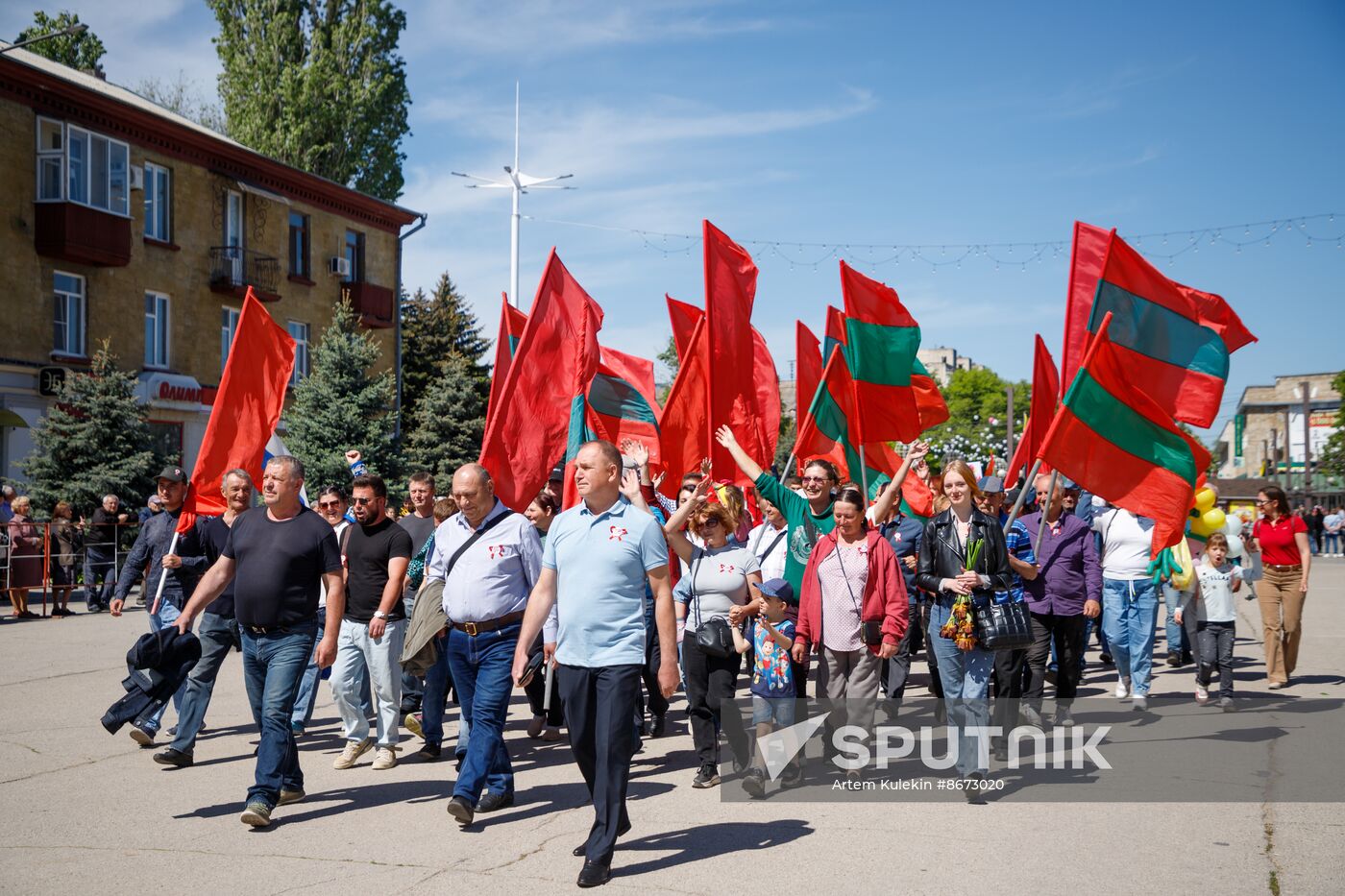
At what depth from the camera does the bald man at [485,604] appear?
672cm

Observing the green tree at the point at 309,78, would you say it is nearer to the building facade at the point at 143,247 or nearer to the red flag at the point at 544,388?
the building facade at the point at 143,247

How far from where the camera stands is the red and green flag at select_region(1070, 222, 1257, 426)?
916cm

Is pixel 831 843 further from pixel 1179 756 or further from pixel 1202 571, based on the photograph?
pixel 1202 571

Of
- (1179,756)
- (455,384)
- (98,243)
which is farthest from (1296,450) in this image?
(1179,756)

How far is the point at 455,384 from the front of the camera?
38594 mm

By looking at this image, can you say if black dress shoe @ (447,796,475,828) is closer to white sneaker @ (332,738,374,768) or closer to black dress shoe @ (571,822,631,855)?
black dress shoe @ (571,822,631,855)

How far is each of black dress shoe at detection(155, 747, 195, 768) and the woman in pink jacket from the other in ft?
13.2

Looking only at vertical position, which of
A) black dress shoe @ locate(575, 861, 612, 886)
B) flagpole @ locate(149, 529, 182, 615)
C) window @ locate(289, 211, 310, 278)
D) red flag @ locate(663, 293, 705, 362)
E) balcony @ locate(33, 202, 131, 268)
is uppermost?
window @ locate(289, 211, 310, 278)

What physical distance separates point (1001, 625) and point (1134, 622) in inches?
134

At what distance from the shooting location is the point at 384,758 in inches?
315

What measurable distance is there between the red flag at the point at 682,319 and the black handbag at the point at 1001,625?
6070 mm

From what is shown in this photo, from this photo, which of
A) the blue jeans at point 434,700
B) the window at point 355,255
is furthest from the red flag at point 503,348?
the window at point 355,255

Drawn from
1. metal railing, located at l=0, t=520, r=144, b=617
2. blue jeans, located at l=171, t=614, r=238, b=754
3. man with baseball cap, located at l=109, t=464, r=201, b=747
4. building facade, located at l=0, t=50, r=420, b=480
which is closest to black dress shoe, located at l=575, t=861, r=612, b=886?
blue jeans, located at l=171, t=614, r=238, b=754

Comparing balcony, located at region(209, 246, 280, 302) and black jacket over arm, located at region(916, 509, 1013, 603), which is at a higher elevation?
balcony, located at region(209, 246, 280, 302)
